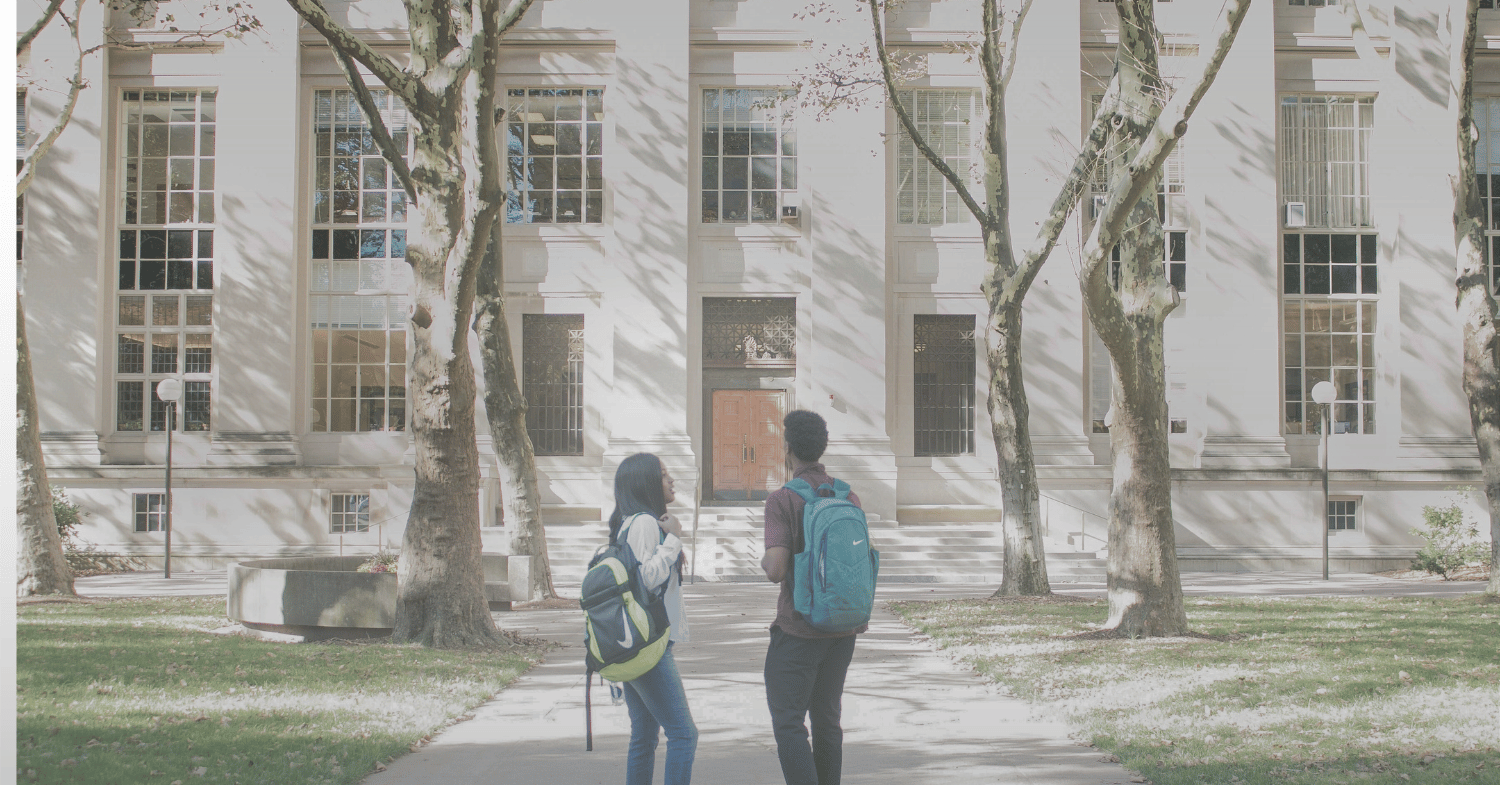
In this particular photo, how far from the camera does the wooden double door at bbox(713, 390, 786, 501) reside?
22719mm

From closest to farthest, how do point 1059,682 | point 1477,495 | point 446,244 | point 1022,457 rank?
point 1059,682, point 446,244, point 1022,457, point 1477,495

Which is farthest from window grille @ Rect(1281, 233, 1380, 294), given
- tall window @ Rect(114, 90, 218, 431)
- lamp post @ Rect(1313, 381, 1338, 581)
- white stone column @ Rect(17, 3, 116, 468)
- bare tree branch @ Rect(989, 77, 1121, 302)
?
white stone column @ Rect(17, 3, 116, 468)

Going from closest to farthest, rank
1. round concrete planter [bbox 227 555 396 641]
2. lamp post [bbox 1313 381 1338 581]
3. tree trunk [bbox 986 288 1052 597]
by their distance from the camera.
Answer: round concrete planter [bbox 227 555 396 641] < tree trunk [bbox 986 288 1052 597] < lamp post [bbox 1313 381 1338 581]

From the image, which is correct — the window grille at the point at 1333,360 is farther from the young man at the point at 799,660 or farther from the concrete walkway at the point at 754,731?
the young man at the point at 799,660

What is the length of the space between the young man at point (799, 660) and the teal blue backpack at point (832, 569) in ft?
0.23

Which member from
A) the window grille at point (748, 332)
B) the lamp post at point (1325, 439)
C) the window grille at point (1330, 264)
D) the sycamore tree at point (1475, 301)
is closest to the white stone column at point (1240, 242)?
the window grille at point (1330, 264)

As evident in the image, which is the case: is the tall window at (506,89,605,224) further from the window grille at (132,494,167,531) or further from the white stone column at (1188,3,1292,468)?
the white stone column at (1188,3,1292,468)

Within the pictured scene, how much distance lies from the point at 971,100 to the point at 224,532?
16428mm

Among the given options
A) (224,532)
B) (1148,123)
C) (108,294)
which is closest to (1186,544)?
(1148,123)

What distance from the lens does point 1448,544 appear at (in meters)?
20.0

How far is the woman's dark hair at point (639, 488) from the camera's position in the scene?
189 inches

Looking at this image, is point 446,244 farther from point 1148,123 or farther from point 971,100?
point 971,100

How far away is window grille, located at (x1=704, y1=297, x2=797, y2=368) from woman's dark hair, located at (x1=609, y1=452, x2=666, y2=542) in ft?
58.6

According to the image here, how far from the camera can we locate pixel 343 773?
588 centimetres
